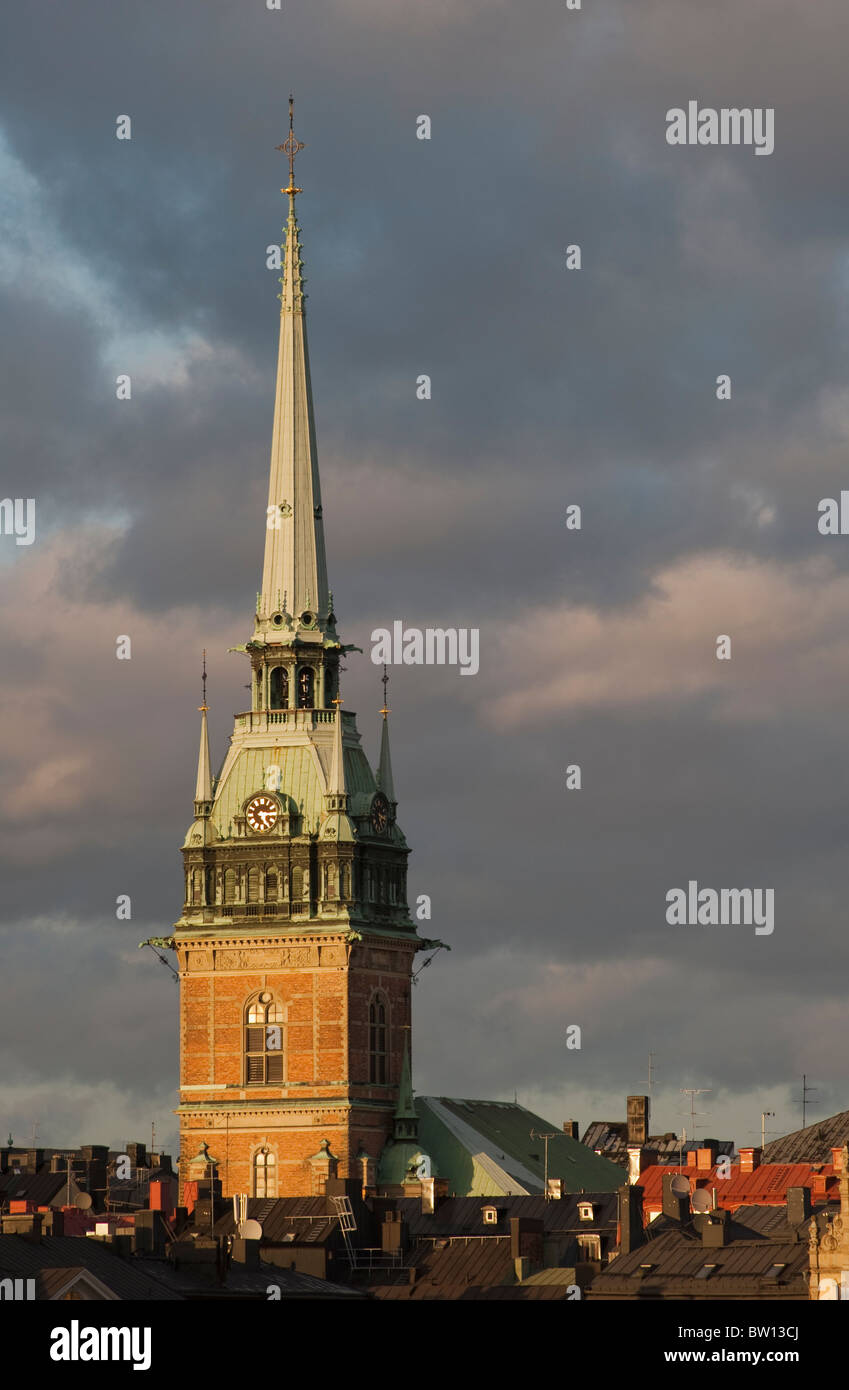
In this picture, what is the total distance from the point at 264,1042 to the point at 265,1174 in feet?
19.9

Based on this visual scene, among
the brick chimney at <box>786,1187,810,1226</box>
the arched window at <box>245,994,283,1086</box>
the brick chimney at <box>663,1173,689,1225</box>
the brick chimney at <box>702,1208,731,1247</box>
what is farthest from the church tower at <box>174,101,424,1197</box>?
the brick chimney at <box>702,1208,731,1247</box>

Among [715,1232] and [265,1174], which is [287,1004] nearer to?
[265,1174]

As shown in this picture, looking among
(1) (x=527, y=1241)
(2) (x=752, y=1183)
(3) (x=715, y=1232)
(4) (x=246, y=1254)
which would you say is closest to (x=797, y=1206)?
(1) (x=527, y=1241)

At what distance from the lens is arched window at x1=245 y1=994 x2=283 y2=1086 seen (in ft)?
648

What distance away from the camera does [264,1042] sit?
648 ft

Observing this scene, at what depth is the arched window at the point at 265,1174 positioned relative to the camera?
197m

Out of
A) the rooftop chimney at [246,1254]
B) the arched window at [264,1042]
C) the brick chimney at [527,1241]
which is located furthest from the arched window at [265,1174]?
the rooftop chimney at [246,1254]

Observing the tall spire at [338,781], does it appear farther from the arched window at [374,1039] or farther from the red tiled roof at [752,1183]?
the red tiled roof at [752,1183]

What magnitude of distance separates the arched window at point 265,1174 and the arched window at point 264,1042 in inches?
132

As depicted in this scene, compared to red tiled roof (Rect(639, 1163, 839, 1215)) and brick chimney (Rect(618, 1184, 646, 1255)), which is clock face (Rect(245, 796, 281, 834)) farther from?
brick chimney (Rect(618, 1184, 646, 1255))
